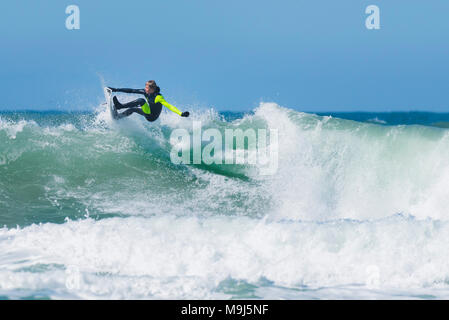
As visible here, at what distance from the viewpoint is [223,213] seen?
9961 millimetres

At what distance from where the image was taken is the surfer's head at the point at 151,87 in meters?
11.8

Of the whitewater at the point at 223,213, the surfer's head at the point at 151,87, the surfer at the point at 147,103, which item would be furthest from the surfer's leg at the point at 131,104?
the whitewater at the point at 223,213

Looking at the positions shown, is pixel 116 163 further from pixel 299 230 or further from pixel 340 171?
pixel 299 230

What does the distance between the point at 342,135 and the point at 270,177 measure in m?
2.05

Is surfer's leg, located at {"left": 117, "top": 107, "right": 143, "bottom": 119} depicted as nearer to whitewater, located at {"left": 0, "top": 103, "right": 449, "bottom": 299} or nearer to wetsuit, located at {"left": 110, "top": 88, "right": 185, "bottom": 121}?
wetsuit, located at {"left": 110, "top": 88, "right": 185, "bottom": 121}

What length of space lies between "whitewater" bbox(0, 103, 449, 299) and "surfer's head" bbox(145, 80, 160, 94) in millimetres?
1498

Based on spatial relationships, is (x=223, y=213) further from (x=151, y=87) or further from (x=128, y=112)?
(x=128, y=112)

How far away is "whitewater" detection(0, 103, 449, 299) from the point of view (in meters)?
6.10

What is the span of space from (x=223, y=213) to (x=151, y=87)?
3465 mm

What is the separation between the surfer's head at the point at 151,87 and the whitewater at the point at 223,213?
4.91ft

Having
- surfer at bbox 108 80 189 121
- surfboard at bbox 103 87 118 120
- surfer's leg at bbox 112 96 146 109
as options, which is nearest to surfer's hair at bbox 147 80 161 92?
surfer at bbox 108 80 189 121

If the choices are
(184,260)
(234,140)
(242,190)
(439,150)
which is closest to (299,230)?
(184,260)

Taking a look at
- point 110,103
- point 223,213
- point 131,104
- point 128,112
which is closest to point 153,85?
point 131,104

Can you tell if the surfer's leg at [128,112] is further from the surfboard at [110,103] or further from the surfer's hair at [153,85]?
the surfer's hair at [153,85]
